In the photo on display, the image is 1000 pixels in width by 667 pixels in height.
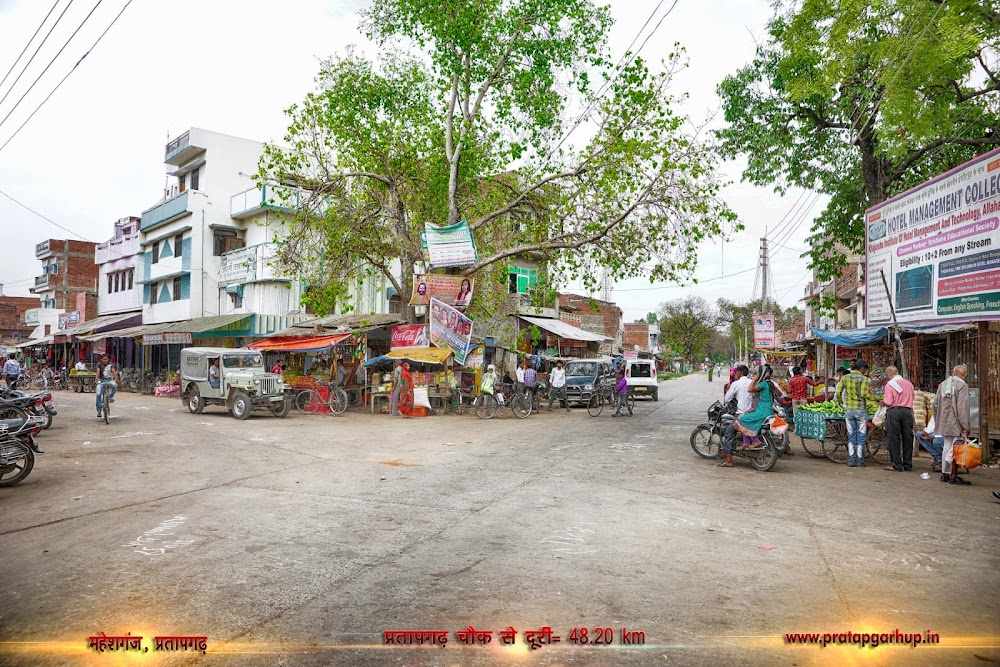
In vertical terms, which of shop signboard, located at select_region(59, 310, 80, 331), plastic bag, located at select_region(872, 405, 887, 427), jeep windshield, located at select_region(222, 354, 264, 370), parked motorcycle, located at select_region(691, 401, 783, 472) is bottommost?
parked motorcycle, located at select_region(691, 401, 783, 472)

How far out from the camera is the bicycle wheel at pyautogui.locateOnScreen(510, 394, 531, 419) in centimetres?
1956

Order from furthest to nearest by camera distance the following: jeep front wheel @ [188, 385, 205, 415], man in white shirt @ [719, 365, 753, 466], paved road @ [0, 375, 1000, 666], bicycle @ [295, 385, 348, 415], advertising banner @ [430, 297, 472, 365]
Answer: bicycle @ [295, 385, 348, 415], jeep front wheel @ [188, 385, 205, 415], advertising banner @ [430, 297, 472, 365], man in white shirt @ [719, 365, 753, 466], paved road @ [0, 375, 1000, 666]

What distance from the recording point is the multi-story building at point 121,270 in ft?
128

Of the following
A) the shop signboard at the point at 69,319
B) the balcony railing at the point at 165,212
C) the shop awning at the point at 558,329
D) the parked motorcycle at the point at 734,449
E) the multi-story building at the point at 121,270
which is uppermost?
the balcony railing at the point at 165,212

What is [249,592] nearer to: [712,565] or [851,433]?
[712,565]

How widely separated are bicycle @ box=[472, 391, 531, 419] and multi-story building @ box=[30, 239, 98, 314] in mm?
47497

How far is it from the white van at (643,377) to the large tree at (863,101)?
33.5 feet

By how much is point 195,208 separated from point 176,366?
357 inches

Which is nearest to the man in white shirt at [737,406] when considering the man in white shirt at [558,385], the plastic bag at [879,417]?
the plastic bag at [879,417]

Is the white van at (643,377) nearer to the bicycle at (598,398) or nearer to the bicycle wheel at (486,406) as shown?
the bicycle at (598,398)

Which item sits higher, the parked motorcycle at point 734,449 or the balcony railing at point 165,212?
the balcony railing at point 165,212

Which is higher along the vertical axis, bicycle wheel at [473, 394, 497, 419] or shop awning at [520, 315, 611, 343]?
shop awning at [520, 315, 611, 343]

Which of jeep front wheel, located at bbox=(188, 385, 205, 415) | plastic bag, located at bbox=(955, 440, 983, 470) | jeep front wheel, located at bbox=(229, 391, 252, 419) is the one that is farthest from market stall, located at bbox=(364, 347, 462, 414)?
plastic bag, located at bbox=(955, 440, 983, 470)

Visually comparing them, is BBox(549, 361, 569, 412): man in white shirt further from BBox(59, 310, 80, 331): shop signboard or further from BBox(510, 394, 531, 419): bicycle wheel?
BBox(59, 310, 80, 331): shop signboard
